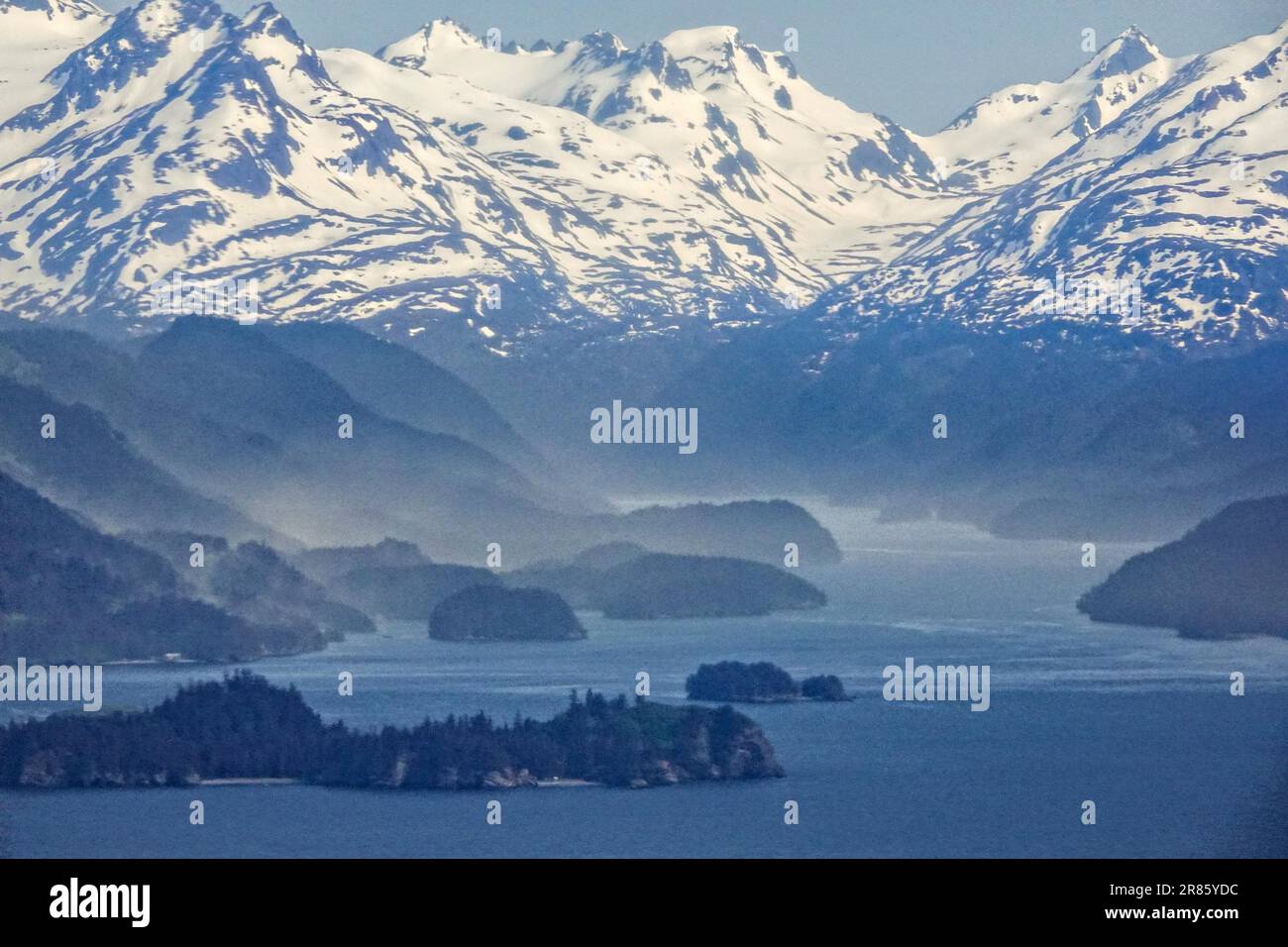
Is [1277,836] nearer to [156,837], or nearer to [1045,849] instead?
[1045,849]
